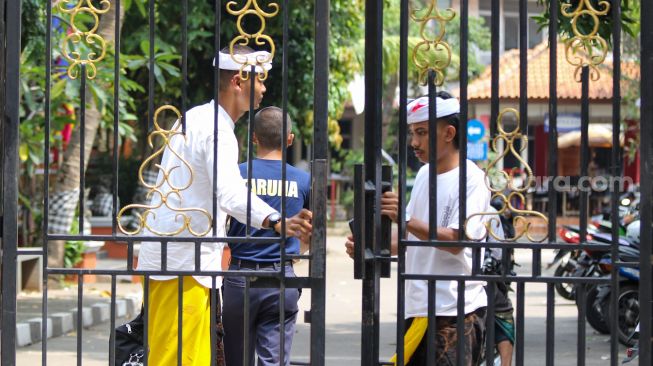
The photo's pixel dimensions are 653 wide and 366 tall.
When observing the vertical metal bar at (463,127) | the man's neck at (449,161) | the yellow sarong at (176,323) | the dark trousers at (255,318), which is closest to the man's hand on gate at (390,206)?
the vertical metal bar at (463,127)

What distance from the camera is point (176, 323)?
4945 mm

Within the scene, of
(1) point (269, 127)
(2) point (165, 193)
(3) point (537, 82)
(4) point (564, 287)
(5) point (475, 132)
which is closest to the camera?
(2) point (165, 193)

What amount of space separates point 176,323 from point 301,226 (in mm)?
806

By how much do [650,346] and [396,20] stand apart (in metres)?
22.9

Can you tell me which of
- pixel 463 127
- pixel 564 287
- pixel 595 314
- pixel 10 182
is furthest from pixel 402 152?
pixel 564 287

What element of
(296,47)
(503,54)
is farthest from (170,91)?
(503,54)

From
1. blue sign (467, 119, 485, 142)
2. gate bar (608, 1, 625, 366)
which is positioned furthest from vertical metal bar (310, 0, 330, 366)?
blue sign (467, 119, 485, 142)

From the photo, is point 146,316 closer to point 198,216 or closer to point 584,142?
point 198,216

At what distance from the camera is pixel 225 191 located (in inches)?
182

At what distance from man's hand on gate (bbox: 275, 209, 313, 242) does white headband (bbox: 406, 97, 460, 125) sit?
2.02 feet

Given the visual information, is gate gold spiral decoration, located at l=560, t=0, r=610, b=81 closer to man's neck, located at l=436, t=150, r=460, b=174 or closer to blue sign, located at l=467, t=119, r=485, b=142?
man's neck, located at l=436, t=150, r=460, b=174

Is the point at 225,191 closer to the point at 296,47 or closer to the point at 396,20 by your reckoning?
the point at 296,47

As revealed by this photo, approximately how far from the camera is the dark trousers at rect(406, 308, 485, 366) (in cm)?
477

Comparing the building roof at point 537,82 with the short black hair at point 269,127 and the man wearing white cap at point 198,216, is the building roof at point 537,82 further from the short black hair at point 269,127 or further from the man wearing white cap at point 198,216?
the man wearing white cap at point 198,216
